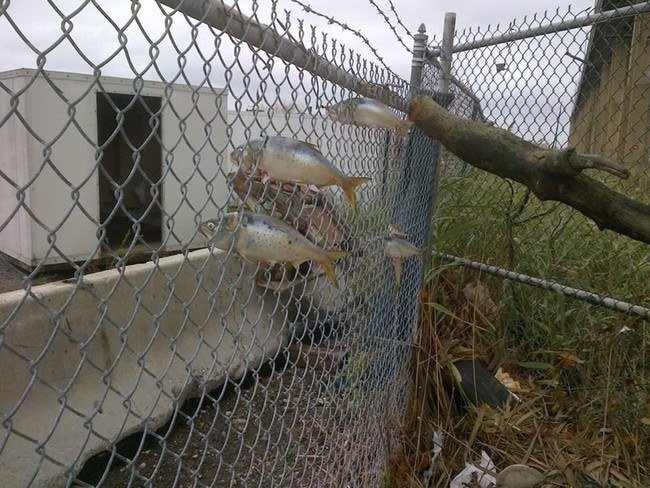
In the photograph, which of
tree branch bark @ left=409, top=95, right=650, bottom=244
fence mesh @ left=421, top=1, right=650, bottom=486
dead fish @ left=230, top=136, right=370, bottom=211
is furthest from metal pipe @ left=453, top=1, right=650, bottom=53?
dead fish @ left=230, top=136, right=370, bottom=211

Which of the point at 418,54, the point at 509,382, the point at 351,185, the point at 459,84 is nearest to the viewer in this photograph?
the point at 351,185

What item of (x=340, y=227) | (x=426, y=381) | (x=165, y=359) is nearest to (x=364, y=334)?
(x=340, y=227)

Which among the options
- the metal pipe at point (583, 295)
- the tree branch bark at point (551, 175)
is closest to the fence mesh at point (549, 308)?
the metal pipe at point (583, 295)

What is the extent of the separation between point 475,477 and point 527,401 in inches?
29.8

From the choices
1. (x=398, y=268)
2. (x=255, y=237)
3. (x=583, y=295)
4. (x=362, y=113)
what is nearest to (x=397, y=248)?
(x=398, y=268)

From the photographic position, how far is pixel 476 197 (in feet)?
14.6

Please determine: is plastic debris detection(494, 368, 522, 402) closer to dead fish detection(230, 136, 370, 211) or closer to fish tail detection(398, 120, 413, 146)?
fish tail detection(398, 120, 413, 146)

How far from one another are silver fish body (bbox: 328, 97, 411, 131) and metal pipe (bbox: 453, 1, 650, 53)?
1.81 meters

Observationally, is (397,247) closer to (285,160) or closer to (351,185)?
(351,185)

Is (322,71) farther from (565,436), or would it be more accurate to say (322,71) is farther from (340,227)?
(565,436)

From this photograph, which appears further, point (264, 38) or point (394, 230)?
point (394, 230)

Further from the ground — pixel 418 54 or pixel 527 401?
pixel 418 54

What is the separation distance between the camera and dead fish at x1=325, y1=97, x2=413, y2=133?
6.43 ft

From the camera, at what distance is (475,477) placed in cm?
271
